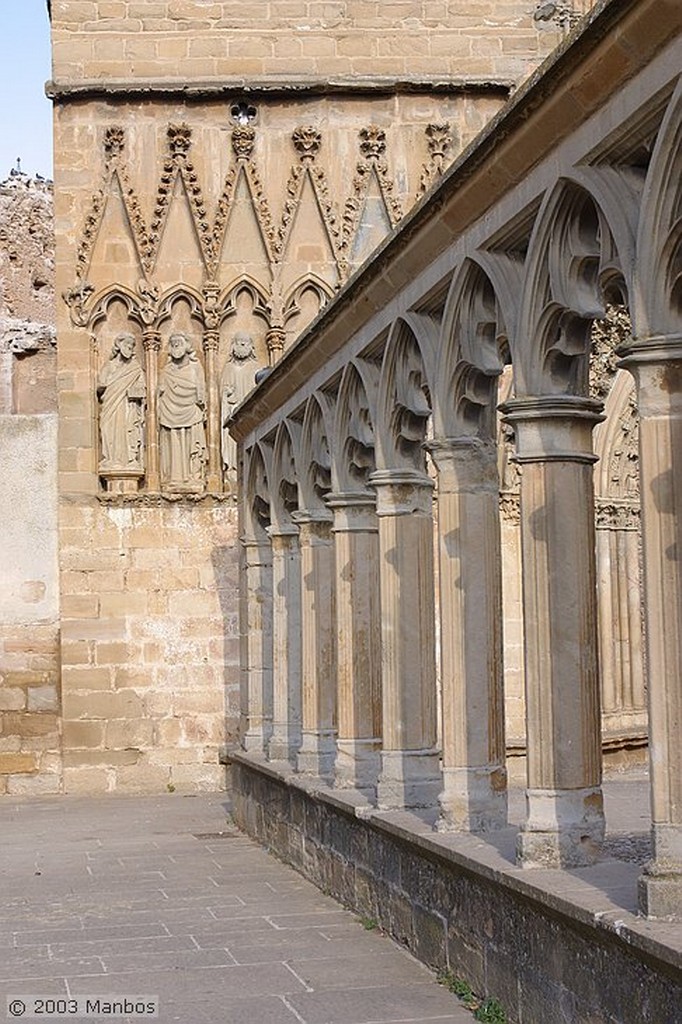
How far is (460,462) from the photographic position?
658cm

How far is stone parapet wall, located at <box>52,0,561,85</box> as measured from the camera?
15445mm

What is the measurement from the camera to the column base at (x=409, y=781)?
7.33 meters

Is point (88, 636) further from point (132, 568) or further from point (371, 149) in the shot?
point (371, 149)

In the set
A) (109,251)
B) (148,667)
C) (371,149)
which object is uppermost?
(371,149)

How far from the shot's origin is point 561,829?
522 centimetres

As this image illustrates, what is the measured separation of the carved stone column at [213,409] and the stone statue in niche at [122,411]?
2.02ft

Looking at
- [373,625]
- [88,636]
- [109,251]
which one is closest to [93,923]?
[373,625]

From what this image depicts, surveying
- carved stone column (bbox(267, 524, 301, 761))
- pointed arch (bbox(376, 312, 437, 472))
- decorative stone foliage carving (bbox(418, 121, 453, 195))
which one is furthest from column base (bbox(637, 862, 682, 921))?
decorative stone foliage carving (bbox(418, 121, 453, 195))

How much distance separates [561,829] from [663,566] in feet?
3.95

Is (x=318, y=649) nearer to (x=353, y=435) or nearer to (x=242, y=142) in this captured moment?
(x=353, y=435)

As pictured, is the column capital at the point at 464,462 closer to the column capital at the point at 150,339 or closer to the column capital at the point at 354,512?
the column capital at the point at 354,512

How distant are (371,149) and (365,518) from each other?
7724 millimetres

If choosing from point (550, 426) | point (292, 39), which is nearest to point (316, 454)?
point (550, 426)

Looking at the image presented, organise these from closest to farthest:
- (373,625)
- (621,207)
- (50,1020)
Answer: (621,207) < (50,1020) < (373,625)
